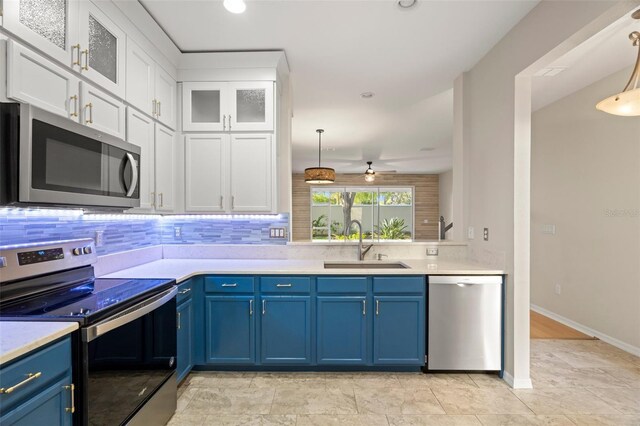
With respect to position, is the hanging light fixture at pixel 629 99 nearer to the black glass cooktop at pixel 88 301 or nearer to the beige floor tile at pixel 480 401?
the beige floor tile at pixel 480 401

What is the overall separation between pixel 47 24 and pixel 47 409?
1.69 meters

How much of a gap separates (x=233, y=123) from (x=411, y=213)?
7.68m

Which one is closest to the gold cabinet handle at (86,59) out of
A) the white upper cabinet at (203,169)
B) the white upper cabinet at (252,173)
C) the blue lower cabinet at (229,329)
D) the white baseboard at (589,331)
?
the white upper cabinet at (203,169)

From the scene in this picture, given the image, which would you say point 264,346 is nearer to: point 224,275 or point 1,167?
point 224,275

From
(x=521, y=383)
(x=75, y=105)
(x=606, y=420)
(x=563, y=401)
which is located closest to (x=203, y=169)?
(x=75, y=105)

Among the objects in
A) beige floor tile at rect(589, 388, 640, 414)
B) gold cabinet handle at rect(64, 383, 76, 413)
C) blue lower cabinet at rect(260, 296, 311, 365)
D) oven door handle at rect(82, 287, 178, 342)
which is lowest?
Result: beige floor tile at rect(589, 388, 640, 414)

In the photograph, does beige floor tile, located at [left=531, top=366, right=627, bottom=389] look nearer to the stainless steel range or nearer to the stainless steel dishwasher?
the stainless steel dishwasher

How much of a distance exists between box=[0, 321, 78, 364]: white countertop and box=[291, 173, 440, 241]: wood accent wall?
320 inches

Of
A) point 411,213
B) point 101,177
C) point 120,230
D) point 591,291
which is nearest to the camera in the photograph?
point 101,177

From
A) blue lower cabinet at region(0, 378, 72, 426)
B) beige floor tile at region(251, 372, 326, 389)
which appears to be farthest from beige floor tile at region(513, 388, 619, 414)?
blue lower cabinet at region(0, 378, 72, 426)

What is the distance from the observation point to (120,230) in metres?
2.53

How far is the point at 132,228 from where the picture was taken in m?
2.69

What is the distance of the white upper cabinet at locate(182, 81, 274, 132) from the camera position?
278 cm

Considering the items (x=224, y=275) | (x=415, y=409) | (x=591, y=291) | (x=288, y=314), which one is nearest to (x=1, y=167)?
(x=224, y=275)
